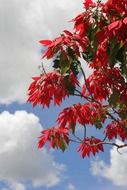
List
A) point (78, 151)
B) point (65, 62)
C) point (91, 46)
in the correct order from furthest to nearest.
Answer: point (78, 151)
point (91, 46)
point (65, 62)

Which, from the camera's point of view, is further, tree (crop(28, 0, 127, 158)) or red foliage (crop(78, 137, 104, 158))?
red foliage (crop(78, 137, 104, 158))

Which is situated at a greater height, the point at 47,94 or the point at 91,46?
the point at 91,46

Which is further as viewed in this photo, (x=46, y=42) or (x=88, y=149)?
(x=88, y=149)

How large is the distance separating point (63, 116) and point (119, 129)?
2.62 meters

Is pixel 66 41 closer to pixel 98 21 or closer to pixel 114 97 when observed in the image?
pixel 98 21

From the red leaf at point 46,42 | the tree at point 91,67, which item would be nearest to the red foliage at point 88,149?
the tree at point 91,67

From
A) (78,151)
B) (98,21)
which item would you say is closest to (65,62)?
(98,21)

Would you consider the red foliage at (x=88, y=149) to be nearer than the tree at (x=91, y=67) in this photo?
No

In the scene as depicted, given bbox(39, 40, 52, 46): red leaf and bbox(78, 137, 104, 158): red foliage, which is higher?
bbox(78, 137, 104, 158): red foliage

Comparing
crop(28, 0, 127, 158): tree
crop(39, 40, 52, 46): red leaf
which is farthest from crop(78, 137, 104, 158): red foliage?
crop(39, 40, 52, 46): red leaf

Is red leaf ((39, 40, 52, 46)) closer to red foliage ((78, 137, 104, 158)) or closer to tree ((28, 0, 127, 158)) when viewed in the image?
tree ((28, 0, 127, 158))

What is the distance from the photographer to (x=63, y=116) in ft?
Result: 30.1

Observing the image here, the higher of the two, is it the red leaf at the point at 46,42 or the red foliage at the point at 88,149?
the red foliage at the point at 88,149

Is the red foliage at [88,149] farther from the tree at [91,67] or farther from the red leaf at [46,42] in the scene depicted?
the red leaf at [46,42]
